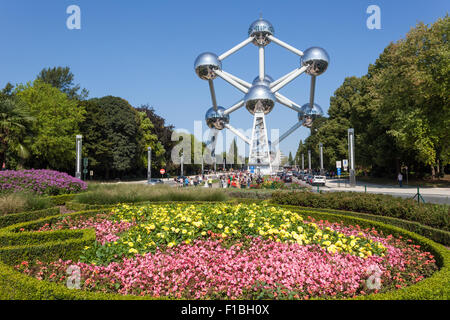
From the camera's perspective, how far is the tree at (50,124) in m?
32.7

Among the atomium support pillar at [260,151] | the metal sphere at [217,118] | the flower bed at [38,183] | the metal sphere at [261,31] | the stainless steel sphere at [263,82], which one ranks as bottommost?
the flower bed at [38,183]

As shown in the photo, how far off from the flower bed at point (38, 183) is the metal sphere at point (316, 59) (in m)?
33.3

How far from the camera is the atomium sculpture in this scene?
129ft

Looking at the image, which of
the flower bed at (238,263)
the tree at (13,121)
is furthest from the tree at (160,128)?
the flower bed at (238,263)

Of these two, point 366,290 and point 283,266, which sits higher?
point 283,266

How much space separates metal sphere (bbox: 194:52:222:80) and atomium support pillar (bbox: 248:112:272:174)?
31.8 feet

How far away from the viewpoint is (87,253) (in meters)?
5.82

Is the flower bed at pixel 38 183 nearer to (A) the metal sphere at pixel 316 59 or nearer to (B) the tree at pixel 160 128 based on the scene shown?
(A) the metal sphere at pixel 316 59

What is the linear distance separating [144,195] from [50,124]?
26.5m

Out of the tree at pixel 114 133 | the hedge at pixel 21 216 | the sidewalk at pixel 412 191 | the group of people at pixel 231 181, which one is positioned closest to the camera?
the hedge at pixel 21 216

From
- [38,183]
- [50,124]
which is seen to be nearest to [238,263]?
[38,183]
